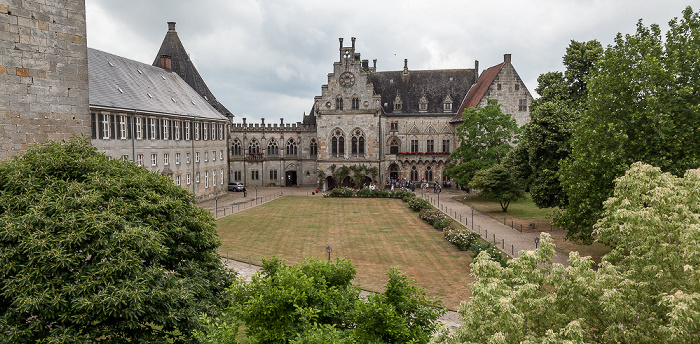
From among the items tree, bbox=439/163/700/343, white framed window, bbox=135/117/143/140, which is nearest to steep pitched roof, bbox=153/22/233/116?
white framed window, bbox=135/117/143/140

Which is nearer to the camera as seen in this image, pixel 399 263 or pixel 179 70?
pixel 399 263

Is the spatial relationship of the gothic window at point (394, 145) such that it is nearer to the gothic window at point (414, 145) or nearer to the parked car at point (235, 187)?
the gothic window at point (414, 145)

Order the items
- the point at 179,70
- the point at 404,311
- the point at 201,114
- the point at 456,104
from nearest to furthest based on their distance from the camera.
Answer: the point at 404,311 → the point at 201,114 → the point at 179,70 → the point at 456,104

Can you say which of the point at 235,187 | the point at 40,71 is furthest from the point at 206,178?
the point at 40,71

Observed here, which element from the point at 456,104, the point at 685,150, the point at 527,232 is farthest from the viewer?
the point at 456,104

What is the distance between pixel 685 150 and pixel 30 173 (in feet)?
74.5

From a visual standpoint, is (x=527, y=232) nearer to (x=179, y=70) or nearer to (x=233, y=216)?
(x=233, y=216)

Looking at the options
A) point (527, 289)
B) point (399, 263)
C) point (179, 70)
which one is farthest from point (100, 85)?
point (527, 289)

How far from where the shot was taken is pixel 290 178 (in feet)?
209

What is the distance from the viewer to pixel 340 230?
31.8 m

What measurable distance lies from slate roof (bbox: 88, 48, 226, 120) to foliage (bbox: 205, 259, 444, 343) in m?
28.2

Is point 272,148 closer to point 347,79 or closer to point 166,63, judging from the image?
point 347,79

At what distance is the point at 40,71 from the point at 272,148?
1982 inches

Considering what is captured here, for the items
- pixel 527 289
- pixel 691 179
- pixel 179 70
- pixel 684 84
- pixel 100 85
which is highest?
pixel 179 70
